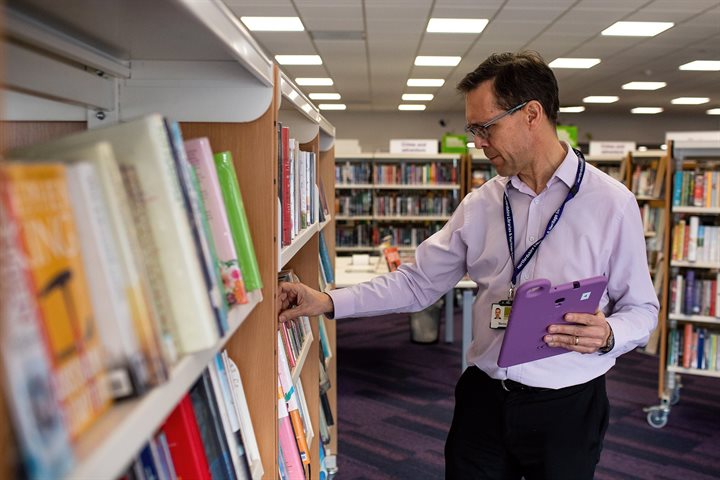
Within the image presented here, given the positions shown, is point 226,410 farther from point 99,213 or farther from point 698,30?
point 698,30

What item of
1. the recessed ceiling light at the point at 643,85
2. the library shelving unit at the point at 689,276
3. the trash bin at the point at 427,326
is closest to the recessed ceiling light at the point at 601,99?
the recessed ceiling light at the point at 643,85

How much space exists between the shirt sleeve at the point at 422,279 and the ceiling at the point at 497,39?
449 cm

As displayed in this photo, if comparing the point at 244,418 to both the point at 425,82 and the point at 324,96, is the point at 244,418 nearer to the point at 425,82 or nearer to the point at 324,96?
the point at 425,82

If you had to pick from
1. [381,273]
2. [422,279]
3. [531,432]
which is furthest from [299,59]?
[531,432]

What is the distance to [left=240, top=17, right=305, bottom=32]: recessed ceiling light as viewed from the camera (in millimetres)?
6660

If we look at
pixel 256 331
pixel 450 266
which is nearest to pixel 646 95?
pixel 450 266

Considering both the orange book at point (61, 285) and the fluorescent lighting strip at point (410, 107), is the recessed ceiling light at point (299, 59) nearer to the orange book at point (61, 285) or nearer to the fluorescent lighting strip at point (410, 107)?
the fluorescent lighting strip at point (410, 107)

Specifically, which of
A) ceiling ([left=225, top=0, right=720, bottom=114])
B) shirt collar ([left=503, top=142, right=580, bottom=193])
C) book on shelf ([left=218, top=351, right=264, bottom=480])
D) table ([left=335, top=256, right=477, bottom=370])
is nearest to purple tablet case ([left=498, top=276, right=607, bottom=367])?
shirt collar ([left=503, top=142, right=580, bottom=193])

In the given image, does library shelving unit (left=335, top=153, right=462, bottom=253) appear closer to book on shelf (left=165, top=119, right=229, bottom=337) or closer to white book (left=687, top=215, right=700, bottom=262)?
white book (left=687, top=215, right=700, bottom=262)

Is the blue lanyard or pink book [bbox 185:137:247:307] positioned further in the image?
the blue lanyard

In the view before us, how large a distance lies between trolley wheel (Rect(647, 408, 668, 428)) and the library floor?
4cm

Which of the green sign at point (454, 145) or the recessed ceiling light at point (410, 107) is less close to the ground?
the recessed ceiling light at point (410, 107)

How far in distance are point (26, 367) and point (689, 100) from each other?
13.7 m

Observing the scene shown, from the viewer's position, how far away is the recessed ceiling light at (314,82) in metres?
10.5
